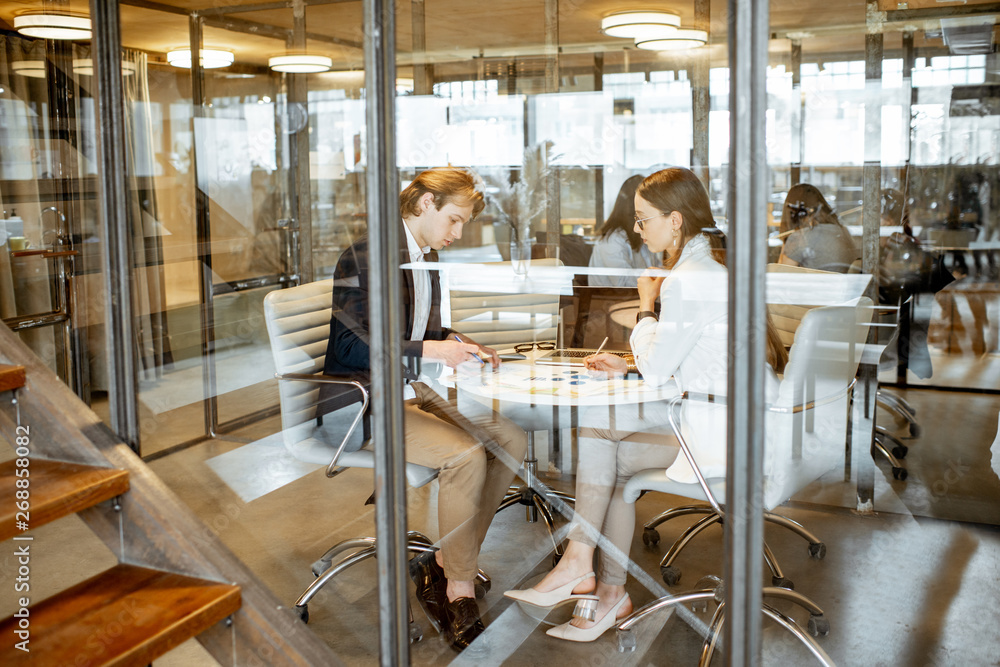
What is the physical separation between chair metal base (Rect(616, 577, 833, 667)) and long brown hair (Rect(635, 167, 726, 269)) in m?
0.88

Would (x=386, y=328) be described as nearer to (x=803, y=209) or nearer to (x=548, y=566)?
(x=548, y=566)

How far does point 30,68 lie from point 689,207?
138 inches

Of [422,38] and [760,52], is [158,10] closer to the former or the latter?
[422,38]

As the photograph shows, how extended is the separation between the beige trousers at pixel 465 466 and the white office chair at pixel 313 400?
5 centimetres

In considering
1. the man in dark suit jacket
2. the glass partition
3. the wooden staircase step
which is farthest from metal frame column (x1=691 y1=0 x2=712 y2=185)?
the wooden staircase step

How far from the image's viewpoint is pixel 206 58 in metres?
3.14

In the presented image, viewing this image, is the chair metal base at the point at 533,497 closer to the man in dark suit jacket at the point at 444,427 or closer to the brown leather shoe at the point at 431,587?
the man in dark suit jacket at the point at 444,427

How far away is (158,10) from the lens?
2.84 metres

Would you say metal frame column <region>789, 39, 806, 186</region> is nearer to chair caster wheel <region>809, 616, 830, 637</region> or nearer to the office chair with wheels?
the office chair with wheels

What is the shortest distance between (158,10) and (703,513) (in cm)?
247

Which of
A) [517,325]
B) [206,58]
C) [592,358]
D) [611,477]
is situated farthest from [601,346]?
[206,58]

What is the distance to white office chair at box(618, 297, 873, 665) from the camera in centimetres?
204

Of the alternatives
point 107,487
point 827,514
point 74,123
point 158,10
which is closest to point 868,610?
point 827,514

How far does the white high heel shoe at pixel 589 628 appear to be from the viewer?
2287 mm
